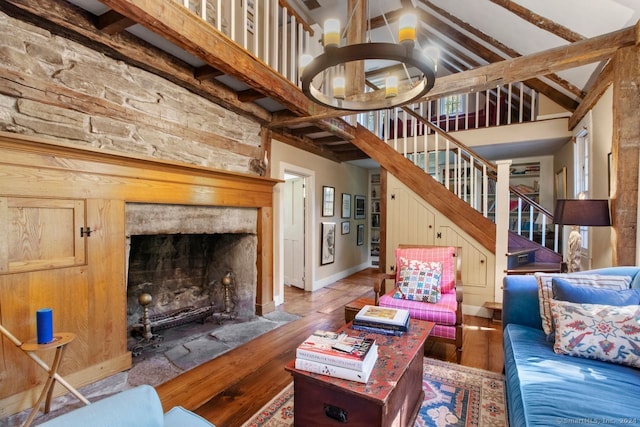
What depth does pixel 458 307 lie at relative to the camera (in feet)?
8.50

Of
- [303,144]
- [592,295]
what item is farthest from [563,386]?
[303,144]

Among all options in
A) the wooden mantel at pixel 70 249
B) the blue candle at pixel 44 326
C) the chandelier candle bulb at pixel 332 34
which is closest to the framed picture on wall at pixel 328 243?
the wooden mantel at pixel 70 249

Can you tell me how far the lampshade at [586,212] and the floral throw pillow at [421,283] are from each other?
1142 millimetres

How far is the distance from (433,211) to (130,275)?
3631mm

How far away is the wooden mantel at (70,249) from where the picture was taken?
70.2 inches

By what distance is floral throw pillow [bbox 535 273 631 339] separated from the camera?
187 centimetres

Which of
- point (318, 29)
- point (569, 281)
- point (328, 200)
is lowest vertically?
point (569, 281)

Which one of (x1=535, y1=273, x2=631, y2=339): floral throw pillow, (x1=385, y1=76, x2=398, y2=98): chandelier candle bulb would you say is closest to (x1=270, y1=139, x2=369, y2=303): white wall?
(x1=385, y1=76, x2=398, y2=98): chandelier candle bulb

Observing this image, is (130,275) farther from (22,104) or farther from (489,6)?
(489,6)

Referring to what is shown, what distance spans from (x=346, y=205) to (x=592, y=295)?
4371 millimetres

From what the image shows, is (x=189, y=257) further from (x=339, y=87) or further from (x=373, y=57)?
(x=373, y=57)

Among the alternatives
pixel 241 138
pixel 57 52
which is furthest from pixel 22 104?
pixel 241 138

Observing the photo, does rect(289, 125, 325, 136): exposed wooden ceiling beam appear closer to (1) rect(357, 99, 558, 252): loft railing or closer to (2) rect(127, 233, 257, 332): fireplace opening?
(1) rect(357, 99, 558, 252): loft railing

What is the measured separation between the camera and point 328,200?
536cm
